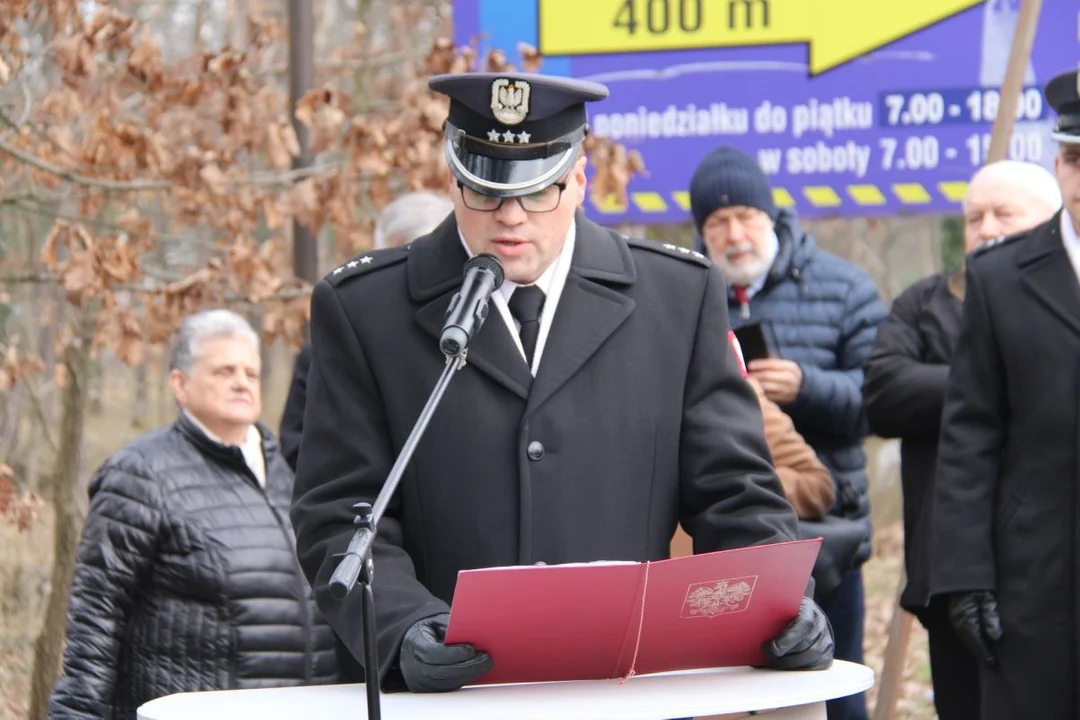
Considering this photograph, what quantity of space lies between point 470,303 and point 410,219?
2830 millimetres

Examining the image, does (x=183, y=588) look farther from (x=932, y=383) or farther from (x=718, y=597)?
(x=718, y=597)

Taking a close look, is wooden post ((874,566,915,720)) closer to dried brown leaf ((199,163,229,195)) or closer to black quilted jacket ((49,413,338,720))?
black quilted jacket ((49,413,338,720))

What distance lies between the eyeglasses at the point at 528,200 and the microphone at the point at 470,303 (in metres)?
0.12

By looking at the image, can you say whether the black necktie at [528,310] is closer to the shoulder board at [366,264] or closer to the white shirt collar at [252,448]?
the shoulder board at [366,264]

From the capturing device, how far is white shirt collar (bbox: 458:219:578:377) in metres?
3.46

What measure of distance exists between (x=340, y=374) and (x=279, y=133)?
4.02 metres

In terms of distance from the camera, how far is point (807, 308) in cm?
608

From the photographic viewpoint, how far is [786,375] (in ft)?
18.8

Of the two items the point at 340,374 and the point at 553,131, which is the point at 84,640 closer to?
the point at 340,374

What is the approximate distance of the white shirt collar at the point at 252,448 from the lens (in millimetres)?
5410

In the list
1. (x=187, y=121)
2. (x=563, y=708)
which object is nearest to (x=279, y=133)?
(x=187, y=121)

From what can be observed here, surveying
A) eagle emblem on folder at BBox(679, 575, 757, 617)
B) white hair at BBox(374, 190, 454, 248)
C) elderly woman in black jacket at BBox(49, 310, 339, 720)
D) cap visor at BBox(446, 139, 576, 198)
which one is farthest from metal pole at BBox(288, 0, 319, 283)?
eagle emblem on folder at BBox(679, 575, 757, 617)

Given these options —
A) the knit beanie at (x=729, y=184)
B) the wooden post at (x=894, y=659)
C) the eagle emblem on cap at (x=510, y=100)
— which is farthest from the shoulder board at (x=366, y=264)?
the wooden post at (x=894, y=659)

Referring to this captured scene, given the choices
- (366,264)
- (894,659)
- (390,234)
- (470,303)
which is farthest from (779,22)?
(470,303)
